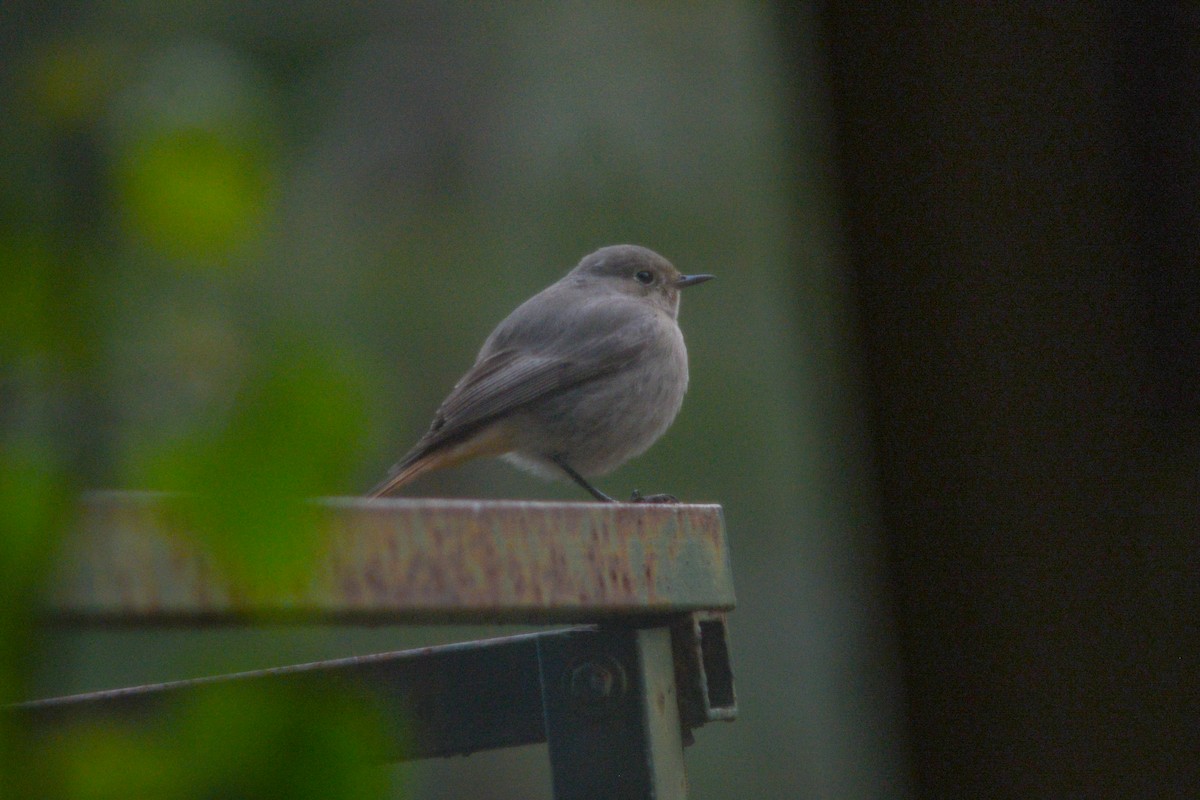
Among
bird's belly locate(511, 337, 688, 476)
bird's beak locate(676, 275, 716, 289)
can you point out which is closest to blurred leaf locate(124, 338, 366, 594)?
bird's belly locate(511, 337, 688, 476)

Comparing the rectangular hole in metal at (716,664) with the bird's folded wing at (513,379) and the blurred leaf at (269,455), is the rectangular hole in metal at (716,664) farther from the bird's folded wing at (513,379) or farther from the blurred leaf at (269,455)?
the bird's folded wing at (513,379)

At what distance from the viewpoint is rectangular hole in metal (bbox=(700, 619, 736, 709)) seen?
1.69m

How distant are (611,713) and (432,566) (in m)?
0.57

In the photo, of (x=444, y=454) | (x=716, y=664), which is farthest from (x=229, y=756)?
(x=444, y=454)

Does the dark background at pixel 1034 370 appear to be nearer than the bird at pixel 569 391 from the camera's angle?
Yes

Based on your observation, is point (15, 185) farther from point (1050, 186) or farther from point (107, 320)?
point (1050, 186)

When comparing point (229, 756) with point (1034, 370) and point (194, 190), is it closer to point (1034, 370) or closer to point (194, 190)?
point (194, 190)

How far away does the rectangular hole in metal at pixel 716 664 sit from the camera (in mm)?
1686

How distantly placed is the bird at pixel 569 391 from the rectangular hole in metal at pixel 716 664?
2555 mm

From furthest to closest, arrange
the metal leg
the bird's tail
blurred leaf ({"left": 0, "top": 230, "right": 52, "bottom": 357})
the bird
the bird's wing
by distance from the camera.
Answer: the bird → the bird's wing → the bird's tail → the metal leg → blurred leaf ({"left": 0, "top": 230, "right": 52, "bottom": 357})

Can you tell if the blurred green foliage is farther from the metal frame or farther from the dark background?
the dark background

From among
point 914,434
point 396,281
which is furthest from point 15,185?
point 396,281

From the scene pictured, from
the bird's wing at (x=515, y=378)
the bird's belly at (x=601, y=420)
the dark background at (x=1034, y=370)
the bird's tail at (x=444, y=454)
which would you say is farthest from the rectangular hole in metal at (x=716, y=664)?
the bird's belly at (x=601, y=420)

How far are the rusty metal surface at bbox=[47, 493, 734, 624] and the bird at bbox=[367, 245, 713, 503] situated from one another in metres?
2.72
